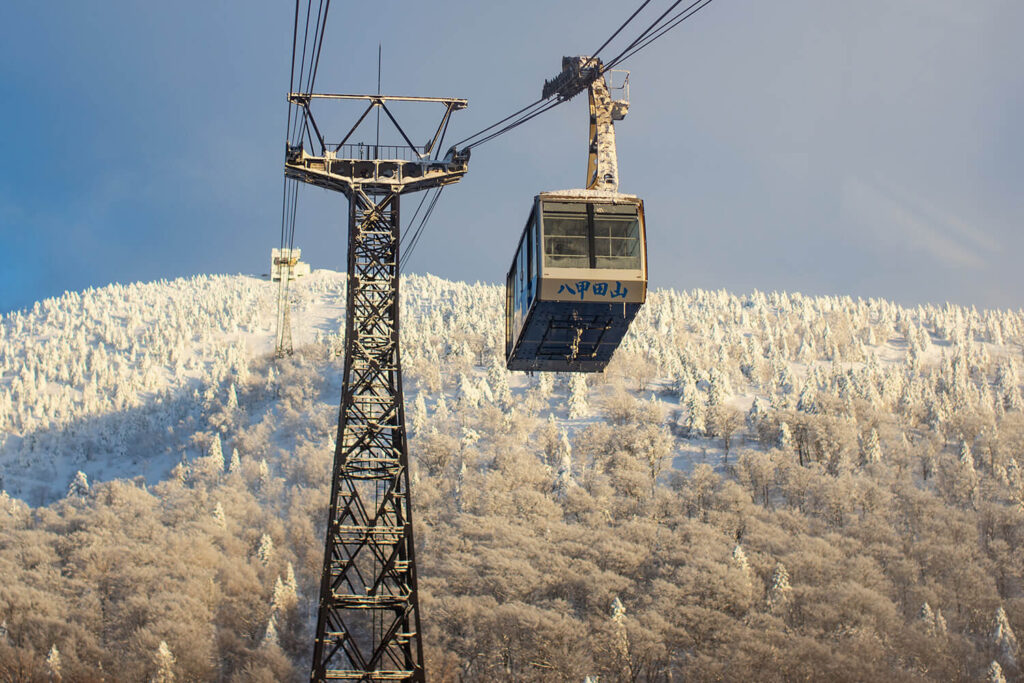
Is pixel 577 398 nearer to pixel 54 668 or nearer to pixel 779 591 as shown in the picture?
pixel 779 591

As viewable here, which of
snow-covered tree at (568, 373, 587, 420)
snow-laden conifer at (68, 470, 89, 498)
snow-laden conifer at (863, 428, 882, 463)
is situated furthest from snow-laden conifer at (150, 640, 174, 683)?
snow-laden conifer at (863, 428, 882, 463)

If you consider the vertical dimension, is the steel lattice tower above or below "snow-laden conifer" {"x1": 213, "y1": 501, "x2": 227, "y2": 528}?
above

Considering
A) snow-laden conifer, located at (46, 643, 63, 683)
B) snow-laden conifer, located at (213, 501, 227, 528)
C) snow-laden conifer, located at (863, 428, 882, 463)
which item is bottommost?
snow-laden conifer, located at (46, 643, 63, 683)

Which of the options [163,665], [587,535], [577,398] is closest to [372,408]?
[163,665]

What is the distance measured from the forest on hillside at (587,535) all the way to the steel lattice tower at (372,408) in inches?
1949

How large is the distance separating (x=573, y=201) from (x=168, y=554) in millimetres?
77669

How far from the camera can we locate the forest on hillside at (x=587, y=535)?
244ft

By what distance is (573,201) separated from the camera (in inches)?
901

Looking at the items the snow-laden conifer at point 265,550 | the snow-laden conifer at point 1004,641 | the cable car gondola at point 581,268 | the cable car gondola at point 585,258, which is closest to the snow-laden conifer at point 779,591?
the snow-laden conifer at point 1004,641

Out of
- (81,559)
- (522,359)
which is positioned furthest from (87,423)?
(522,359)

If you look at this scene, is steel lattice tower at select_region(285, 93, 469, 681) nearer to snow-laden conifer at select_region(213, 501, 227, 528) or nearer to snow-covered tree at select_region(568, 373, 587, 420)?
snow-laden conifer at select_region(213, 501, 227, 528)

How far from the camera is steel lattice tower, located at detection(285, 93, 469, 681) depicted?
71.0 feet

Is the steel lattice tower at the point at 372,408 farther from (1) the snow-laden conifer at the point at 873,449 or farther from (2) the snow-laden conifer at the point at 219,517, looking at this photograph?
(1) the snow-laden conifer at the point at 873,449

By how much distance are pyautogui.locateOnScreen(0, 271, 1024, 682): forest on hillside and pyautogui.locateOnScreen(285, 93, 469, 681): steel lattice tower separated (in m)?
49.5
